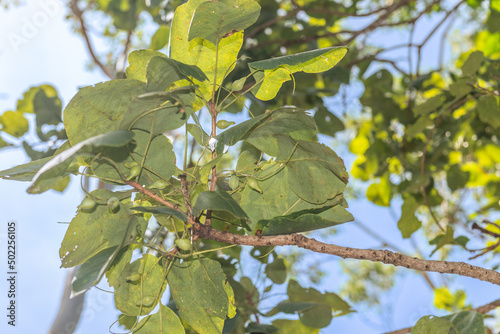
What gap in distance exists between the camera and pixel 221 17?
372mm

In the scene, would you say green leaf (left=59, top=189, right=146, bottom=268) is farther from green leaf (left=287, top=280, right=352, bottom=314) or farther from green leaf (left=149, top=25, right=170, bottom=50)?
green leaf (left=149, top=25, right=170, bottom=50)

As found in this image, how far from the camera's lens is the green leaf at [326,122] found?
109 centimetres

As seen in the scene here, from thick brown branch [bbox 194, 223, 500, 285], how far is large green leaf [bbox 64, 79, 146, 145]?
4.8 inches

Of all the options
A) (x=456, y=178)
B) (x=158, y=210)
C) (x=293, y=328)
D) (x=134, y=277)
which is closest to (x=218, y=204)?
(x=158, y=210)

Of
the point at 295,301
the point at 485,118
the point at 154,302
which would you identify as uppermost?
the point at 154,302

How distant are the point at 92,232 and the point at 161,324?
122 millimetres

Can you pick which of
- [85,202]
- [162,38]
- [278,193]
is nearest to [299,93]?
[162,38]

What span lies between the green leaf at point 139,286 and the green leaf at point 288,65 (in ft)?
0.69

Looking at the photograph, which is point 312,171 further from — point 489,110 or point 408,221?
point 489,110

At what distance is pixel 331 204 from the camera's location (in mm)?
427

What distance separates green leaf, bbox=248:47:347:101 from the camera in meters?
0.36

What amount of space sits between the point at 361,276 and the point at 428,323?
2754 millimetres

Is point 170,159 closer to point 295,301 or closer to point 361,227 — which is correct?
point 295,301

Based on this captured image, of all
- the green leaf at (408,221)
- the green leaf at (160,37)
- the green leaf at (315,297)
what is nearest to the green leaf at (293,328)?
the green leaf at (315,297)
